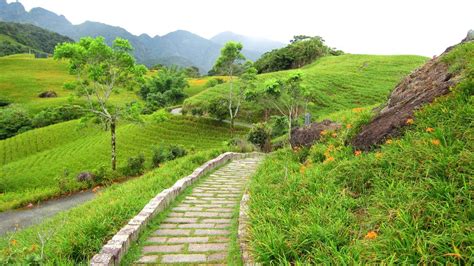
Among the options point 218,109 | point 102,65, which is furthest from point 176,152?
point 218,109

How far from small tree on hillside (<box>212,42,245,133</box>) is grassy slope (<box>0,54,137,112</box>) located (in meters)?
22.8

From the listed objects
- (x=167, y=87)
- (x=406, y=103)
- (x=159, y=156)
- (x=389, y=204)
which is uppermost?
(x=406, y=103)

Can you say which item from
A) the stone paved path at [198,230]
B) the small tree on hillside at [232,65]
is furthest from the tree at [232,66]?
the stone paved path at [198,230]

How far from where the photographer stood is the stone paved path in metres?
4.59

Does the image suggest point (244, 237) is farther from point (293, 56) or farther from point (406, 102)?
point (293, 56)

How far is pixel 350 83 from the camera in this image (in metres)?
42.4

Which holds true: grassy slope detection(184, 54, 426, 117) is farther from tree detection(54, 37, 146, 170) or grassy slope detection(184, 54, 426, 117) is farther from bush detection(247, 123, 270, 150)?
tree detection(54, 37, 146, 170)

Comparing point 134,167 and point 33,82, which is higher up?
point 33,82

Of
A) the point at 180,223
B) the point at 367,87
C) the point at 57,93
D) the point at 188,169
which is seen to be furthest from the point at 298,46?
the point at 180,223

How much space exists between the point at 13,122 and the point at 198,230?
45.6m

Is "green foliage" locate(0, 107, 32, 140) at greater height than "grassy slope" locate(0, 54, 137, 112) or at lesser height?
lesser

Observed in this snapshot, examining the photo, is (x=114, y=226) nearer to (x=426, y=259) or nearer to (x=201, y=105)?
(x=426, y=259)

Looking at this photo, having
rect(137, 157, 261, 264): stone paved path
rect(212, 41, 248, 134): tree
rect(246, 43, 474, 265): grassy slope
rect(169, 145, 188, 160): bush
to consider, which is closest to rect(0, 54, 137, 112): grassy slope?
rect(212, 41, 248, 134): tree

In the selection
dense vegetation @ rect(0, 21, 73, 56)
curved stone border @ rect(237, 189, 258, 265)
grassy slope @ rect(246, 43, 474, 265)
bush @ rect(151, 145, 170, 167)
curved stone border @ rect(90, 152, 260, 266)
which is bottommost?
bush @ rect(151, 145, 170, 167)
